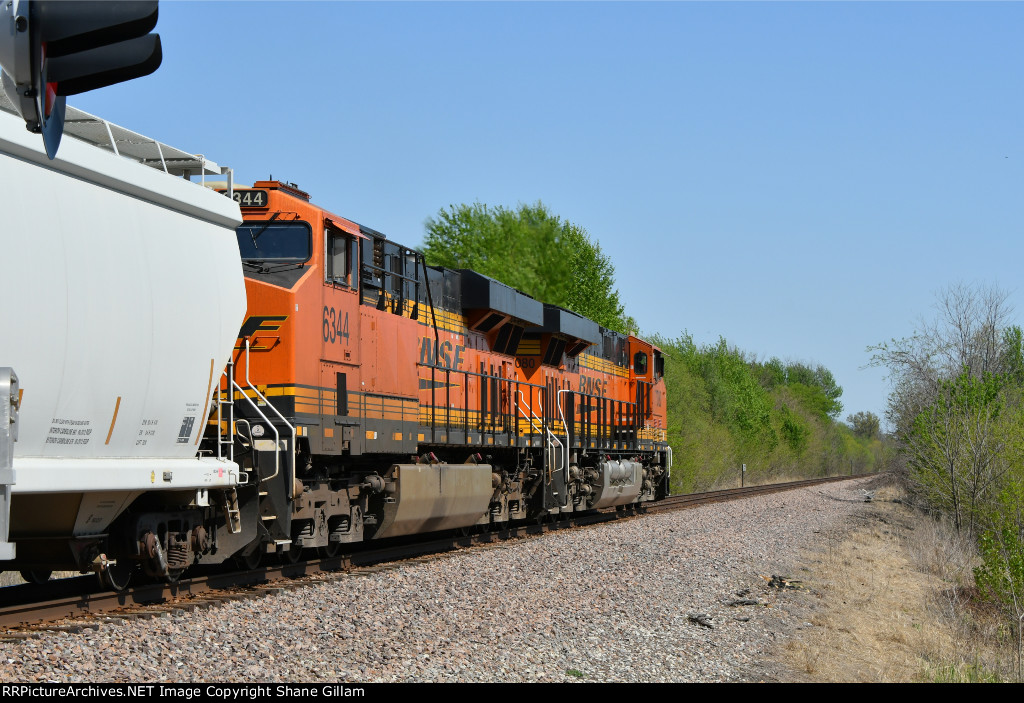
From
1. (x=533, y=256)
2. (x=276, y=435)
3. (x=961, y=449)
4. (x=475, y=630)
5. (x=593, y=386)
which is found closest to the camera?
(x=475, y=630)

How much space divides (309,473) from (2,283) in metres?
5.72

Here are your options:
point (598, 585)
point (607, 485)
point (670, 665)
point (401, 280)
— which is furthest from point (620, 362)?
point (670, 665)

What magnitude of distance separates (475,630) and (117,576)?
11.7ft

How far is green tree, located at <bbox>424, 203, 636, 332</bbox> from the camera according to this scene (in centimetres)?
4897

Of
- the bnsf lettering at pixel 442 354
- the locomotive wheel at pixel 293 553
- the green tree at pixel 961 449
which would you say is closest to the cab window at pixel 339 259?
the bnsf lettering at pixel 442 354

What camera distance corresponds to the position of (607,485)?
2364 centimetres

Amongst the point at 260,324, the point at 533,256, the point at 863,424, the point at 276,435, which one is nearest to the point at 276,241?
the point at 260,324

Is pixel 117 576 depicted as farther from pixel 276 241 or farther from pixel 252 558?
pixel 276 241

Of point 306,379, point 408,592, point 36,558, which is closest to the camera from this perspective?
point 36,558

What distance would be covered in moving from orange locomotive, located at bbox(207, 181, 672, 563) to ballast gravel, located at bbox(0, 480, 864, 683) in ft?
3.33

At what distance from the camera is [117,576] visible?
10125 millimetres

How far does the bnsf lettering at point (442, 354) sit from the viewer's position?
51.9 feet

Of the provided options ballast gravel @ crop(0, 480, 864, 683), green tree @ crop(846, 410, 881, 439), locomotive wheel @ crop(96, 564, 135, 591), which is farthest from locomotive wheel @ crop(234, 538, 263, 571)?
green tree @ crop(846, 410, 881, 439)

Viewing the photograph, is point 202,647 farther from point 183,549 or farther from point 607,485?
point 607,485
